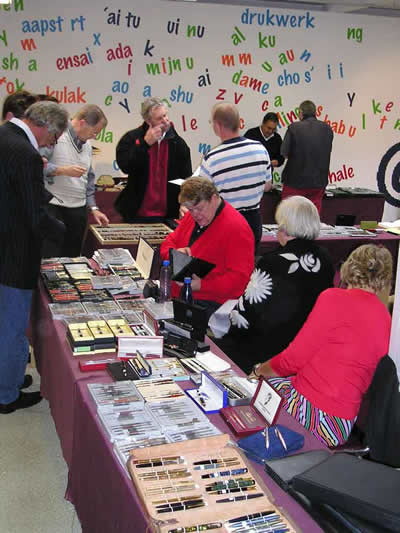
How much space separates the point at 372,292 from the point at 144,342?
943mm

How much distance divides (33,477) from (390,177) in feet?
22.1

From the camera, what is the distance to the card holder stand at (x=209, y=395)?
2.06 metres

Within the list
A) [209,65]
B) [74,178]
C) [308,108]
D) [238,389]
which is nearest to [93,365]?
[238,389]

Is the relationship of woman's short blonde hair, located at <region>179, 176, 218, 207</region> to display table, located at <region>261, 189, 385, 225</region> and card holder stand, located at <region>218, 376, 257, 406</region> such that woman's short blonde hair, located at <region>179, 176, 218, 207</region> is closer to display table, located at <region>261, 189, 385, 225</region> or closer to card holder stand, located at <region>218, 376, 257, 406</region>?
card holder stand, located at <region>218, 376, 257, 406</region>

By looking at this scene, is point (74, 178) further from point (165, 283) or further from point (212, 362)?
point (212, 362)

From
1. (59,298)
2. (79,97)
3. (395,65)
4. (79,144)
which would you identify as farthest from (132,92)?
(59,298)

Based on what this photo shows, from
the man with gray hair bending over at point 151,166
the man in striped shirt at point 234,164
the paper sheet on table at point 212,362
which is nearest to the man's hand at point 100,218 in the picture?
the man with gray hair bending over at point 151,166

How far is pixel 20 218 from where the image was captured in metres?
2.84

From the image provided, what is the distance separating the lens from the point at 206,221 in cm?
331

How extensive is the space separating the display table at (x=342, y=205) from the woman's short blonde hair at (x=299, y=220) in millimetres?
3578

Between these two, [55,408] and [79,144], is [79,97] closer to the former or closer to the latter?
[79,144]

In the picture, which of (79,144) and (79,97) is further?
(79,97)

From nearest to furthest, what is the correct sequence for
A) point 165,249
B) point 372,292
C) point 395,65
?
point 372,292 < point 165,249 < point 395,65

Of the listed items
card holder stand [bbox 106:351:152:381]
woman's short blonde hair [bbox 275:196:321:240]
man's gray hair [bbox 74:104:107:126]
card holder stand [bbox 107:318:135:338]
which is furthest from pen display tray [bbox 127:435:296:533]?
man's gray hair [bbox 74:104:107:126]
